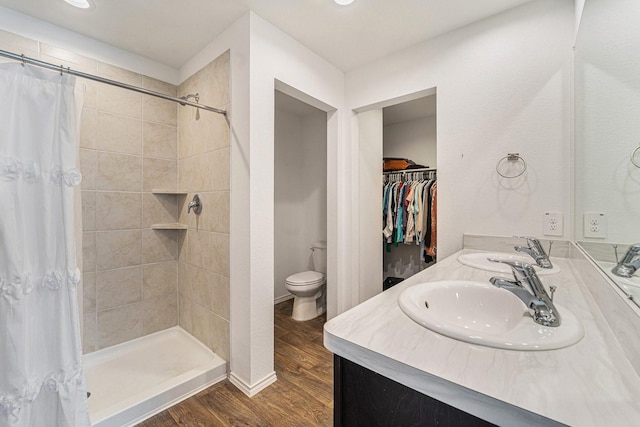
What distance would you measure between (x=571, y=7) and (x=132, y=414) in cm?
315

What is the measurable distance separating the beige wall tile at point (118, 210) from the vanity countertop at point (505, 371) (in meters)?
2.04

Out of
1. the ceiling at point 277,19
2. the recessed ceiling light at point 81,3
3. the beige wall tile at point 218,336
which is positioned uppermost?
the ceiling at point 277,19

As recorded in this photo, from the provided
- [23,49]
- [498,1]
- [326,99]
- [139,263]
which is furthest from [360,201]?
[23,49]

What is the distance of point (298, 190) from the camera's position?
11.2 ft

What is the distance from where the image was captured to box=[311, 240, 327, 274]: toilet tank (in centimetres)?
304

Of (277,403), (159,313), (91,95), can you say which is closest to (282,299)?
(159,313)

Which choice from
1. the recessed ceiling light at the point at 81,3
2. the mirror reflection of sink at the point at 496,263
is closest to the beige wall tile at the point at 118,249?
the recessed ceiling light at the point at 81,3

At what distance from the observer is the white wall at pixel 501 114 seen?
4.69ft

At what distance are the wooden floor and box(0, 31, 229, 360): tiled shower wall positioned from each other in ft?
1.03

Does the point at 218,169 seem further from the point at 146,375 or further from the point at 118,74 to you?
the point at 146,375

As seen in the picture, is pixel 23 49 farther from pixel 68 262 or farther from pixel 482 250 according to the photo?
pixel 482 250

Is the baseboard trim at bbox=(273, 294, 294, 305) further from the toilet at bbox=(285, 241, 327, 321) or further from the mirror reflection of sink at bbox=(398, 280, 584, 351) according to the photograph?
the mirror reflection of sink at bbox=(398, 280, 584, 351)

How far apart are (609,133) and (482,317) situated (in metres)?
0.78

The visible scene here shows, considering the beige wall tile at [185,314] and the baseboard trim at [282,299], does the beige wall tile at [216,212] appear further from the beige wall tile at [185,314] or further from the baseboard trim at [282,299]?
the baseboard trim at [282,299]
